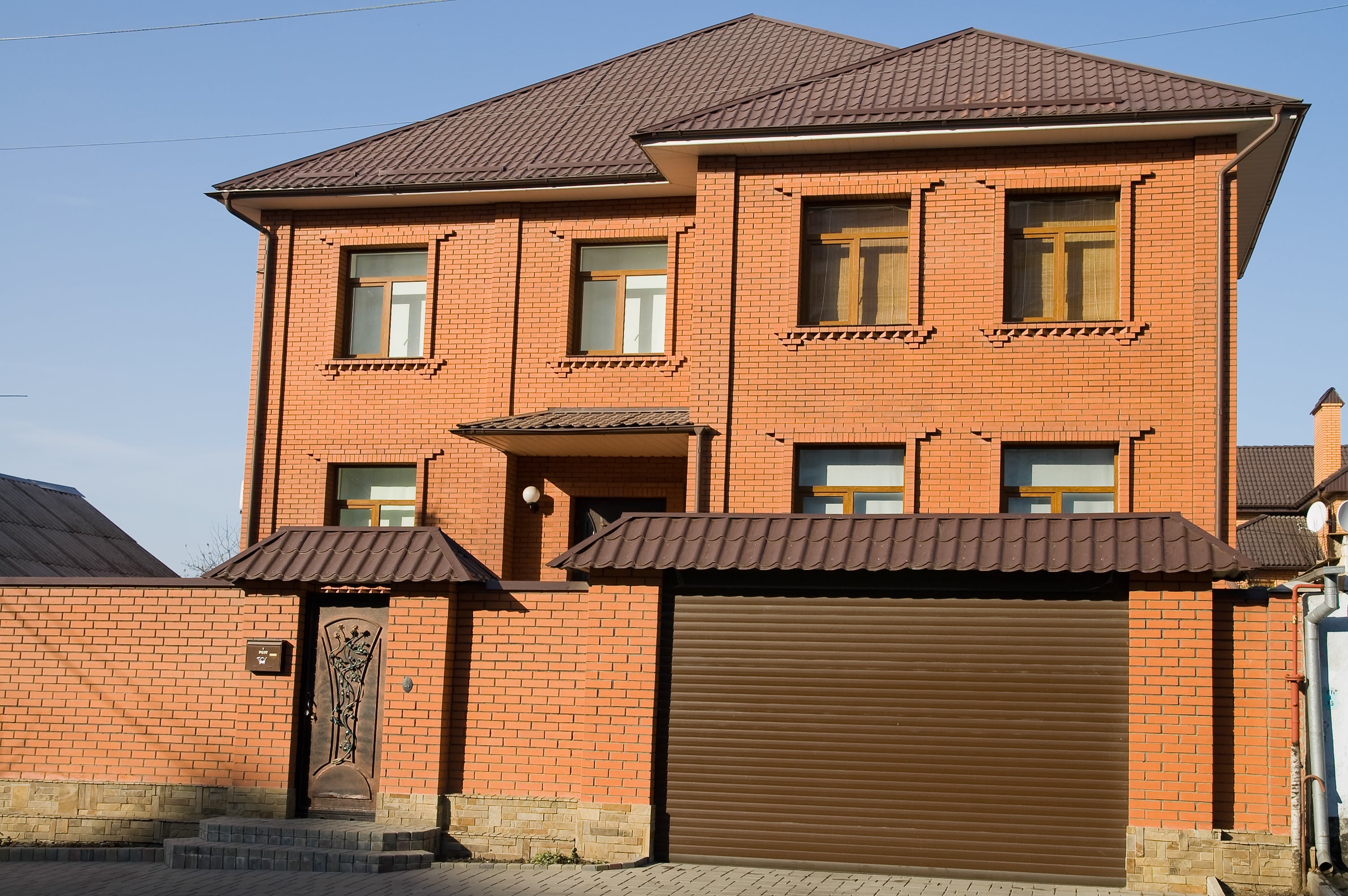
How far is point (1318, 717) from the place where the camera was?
9.12 m

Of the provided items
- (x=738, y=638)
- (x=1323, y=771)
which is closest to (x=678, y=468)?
(x=738, y=638)

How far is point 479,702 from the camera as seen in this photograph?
10.8 meters

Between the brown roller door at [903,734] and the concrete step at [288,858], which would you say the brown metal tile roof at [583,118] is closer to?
the brown roller door at [903,734]

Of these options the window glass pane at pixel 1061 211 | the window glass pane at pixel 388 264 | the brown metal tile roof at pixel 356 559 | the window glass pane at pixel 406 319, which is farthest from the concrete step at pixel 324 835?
the window glass pane at pixel 1061 211

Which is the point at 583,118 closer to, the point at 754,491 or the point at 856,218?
the point at 856,218

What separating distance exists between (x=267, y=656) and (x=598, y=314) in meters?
6.98

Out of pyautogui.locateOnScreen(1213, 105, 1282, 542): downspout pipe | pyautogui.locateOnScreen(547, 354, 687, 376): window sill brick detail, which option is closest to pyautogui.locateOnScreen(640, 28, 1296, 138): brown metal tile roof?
pyautogui.locateOnScreen(1213, 105, 1282, 542): downspout pipe

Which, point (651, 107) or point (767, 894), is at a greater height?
point (651, 107)

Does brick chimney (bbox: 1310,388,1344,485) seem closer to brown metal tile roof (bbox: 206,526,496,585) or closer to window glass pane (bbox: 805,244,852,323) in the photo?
window glass pane (bbox: 805,244,852,323)

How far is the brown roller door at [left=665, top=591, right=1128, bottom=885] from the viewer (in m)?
9.66

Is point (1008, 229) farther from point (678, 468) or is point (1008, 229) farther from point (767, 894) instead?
point (767, 894)

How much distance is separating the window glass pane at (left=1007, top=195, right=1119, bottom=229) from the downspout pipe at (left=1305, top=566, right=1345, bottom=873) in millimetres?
6165

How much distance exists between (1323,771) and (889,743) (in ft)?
9.84

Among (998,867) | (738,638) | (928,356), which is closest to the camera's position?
(998,867)
